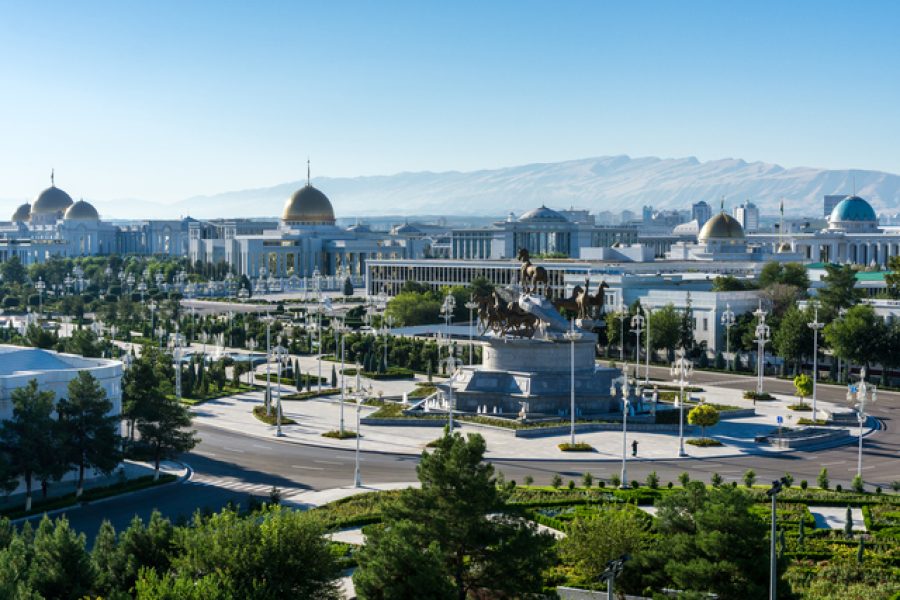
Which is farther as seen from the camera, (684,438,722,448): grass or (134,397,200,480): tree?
(684,438,722,448): grass

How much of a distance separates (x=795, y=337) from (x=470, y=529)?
192ft

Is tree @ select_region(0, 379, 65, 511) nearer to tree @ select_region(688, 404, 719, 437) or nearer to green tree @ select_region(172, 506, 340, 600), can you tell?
green tree @ select_region(172, 506, 340, 600)

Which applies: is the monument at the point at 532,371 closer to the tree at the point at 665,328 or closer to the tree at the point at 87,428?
the tree at the point at 665,328

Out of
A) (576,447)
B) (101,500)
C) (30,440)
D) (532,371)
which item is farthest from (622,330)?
(30,440)

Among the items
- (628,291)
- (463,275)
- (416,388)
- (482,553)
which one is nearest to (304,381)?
(416,388)

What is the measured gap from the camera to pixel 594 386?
69.2 meters

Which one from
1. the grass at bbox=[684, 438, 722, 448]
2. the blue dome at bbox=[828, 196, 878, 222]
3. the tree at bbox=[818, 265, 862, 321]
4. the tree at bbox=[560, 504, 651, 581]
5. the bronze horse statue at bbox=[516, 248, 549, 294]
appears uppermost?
the blue dome at bbox=[828, 196, 878, 222]

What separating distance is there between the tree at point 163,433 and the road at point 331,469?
1688 mm

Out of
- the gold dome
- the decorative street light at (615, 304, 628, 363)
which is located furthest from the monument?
the gold dome

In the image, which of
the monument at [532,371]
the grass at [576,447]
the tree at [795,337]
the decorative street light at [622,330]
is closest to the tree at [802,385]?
the monument at [532,371]

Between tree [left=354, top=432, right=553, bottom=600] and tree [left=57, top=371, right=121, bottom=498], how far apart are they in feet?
67.8

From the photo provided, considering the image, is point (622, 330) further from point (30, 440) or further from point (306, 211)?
point (306, 211)

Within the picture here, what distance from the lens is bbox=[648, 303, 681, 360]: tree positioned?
303ft

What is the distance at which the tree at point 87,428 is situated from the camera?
47.9m
